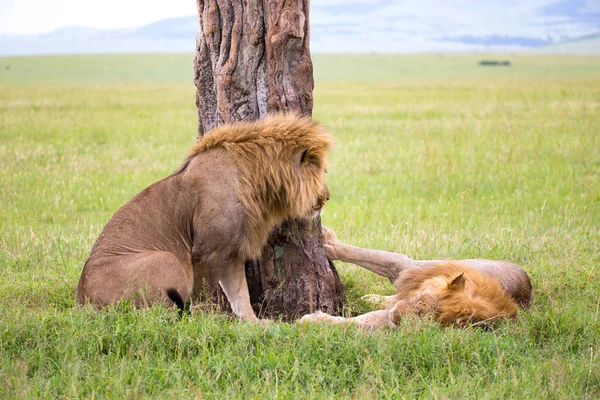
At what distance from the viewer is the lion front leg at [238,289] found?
5.29 m

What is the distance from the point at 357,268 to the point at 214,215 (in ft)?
8.37

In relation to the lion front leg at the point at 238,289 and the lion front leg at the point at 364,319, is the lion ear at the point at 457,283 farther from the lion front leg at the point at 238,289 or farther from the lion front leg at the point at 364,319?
the lion front leg at the point at 238,289

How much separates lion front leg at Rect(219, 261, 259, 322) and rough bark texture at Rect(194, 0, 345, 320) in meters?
0.34

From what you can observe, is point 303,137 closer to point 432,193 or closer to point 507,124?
point 432,193

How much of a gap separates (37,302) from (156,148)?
10.3 m

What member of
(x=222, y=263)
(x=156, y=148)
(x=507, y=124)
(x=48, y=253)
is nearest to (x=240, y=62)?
(x=222, y=263)

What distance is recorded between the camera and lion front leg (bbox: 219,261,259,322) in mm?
5289

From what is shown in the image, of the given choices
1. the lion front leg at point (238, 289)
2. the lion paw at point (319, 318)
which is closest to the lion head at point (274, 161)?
the lion front leg at point (238, 289)

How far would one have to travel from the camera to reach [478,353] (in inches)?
173

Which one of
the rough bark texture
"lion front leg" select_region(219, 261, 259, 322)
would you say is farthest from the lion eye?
"lion front leg" select_region(219, 261, 259, 322)

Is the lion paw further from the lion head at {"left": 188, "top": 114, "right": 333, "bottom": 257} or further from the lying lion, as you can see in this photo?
the lion head at {"left": 188, "top": 114, "right": 333, "bottom": 257}

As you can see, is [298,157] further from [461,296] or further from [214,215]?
[461,296]

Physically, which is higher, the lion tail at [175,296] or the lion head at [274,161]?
the lion head at [274,161]

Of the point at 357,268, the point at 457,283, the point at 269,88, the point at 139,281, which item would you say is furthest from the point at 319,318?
the point at 357,268
